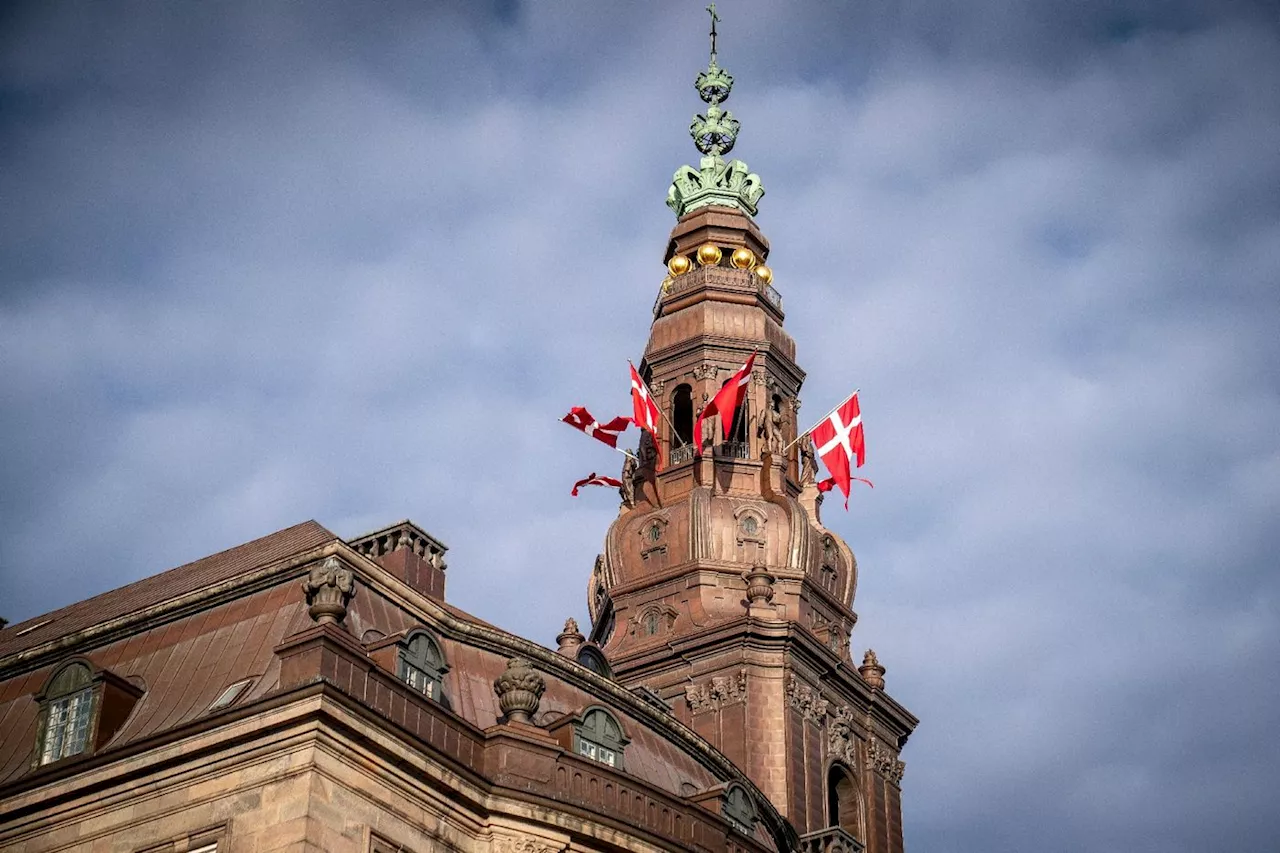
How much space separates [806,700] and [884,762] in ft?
17.2

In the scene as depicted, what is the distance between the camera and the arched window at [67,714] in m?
47.9

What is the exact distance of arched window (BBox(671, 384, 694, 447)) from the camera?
8619cm

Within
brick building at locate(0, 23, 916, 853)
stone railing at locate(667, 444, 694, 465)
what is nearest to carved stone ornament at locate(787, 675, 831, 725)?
brick building at locate(0, 23, 916, 853)

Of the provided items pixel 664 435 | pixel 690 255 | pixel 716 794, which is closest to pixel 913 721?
pixel 664 435

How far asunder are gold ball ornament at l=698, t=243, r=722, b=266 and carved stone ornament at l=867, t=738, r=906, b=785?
2078cm

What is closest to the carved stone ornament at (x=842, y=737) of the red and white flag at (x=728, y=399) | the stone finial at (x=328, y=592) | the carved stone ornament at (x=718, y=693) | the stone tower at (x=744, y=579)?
the stone tower at (x=744, y=579)

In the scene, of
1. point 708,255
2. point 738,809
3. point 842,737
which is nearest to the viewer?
point 738,809

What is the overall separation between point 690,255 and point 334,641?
1916 inches

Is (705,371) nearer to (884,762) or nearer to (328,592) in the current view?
(884,762)

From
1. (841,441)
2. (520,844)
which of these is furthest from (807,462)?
(520,844)

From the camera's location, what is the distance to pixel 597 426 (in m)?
84.8

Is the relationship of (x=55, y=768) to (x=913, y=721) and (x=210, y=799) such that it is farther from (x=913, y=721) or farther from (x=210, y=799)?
(x=913, y=721)

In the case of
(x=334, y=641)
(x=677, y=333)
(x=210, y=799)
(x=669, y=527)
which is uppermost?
(x=677, y=333)

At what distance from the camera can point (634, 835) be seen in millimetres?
49875
